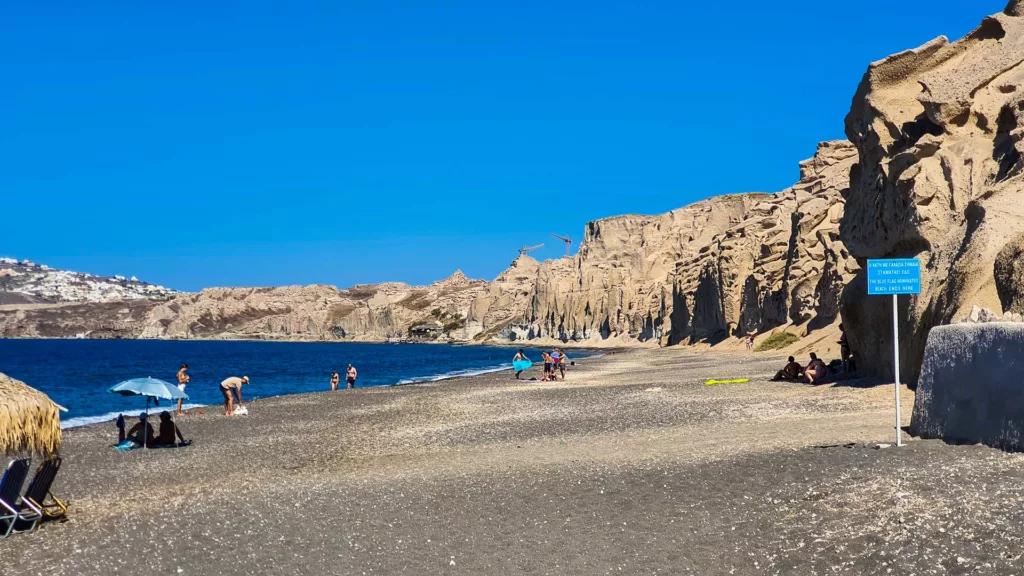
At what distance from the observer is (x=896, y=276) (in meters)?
12.3

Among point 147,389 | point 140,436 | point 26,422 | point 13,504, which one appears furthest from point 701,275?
point 13,504

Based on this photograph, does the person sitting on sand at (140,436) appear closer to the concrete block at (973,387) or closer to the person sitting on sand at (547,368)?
the concrete block at (973,387)

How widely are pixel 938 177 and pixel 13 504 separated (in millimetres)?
20134

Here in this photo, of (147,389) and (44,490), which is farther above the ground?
(147,389)

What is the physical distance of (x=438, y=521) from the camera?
34.2 feet

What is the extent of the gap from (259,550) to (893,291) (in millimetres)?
8787

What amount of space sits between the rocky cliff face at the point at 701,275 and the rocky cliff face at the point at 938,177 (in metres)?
17.4

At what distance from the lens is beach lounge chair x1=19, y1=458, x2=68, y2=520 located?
11.1m

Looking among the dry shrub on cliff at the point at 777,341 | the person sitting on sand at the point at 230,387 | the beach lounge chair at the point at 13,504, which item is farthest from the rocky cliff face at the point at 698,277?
the beach lounge chair at the point at 13,504

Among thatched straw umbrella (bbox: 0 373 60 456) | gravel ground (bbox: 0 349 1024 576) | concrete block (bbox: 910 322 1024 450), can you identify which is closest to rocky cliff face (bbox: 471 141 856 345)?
gravel ground (bbox: 0 349 1024 576)

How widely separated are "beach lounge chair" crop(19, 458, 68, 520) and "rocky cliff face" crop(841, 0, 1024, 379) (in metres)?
14.3

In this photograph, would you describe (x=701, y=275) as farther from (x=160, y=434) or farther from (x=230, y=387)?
(x=160, y=434)

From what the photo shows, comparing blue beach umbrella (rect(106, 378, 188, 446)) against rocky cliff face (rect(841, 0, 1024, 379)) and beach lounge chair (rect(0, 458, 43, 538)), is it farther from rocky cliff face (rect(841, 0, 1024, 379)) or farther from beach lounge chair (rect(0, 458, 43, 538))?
rocky cliff face (rect(841, 0, 1024, 379))

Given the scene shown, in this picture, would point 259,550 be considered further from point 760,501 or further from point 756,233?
point 756,233
